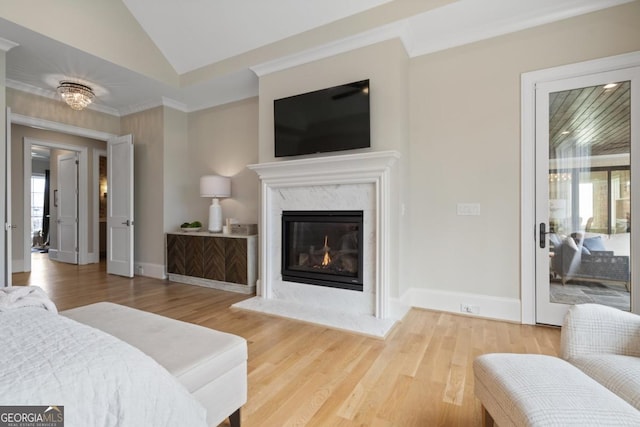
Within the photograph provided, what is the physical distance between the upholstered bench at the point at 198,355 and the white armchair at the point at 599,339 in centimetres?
153

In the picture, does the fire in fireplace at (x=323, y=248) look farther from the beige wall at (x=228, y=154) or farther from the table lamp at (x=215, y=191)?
the table lamp at (x=215, y=191)

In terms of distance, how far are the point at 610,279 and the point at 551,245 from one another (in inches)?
19.6

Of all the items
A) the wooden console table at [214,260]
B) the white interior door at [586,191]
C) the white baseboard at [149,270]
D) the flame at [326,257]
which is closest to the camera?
the white interior door at [586,191]

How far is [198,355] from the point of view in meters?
1.31

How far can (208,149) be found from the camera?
16.6 ft

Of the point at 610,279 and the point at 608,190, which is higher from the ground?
the point at 608,190

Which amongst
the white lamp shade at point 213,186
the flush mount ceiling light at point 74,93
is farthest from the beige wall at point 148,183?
the flush mount ceiling light at point 74,93

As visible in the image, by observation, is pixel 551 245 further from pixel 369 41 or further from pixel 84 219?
pixel 84 219

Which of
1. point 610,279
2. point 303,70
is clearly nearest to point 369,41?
point 303,70

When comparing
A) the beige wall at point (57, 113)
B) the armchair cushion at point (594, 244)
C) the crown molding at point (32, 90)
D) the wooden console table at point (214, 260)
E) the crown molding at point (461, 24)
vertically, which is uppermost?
the crown molding at point (461, 24)

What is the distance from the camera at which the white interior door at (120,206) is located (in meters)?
4.92

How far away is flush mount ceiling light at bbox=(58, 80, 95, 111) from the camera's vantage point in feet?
12.7

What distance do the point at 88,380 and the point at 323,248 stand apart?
8.60 feet

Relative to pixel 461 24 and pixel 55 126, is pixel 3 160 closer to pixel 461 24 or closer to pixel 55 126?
pixel 55 126
